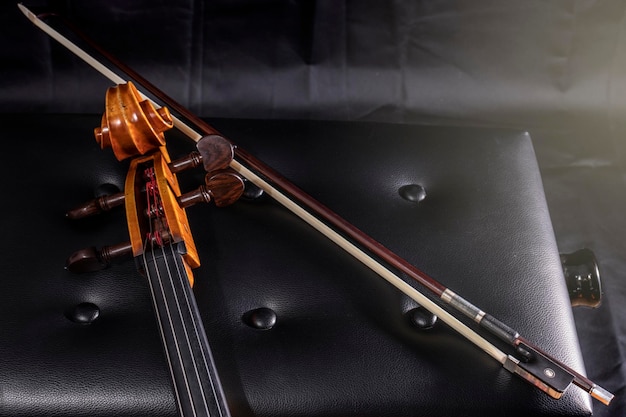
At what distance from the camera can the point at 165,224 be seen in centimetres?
82

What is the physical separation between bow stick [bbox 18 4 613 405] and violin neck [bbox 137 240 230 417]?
176mm

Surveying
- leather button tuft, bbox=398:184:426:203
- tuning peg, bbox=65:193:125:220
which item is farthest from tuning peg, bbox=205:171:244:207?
leather button tuft, bbox=398:184:426:203

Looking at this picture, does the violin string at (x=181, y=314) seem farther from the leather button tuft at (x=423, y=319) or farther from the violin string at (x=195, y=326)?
the leather button tuft at (x=423, y=319)

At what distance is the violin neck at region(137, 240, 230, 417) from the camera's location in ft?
2.34

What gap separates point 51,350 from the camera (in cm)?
80

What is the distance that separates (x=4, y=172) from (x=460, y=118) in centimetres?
76

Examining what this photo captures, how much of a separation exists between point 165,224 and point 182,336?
13cm

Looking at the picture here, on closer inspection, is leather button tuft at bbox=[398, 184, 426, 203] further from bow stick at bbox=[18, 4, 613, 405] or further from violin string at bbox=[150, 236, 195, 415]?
violin string at bbox=[150, 236, 195, 415]

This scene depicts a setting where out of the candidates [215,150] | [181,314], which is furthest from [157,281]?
[215,150]

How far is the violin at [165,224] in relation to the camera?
28.9 inches

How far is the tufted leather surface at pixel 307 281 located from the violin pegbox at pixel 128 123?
0.44 feet

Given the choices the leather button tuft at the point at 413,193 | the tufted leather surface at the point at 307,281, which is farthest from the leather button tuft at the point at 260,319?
the leather button tuft at the point at 413,193

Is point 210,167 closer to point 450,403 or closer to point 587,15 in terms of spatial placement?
point 450,403

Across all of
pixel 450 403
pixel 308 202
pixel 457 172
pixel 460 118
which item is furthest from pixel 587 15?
pixel 450 403
